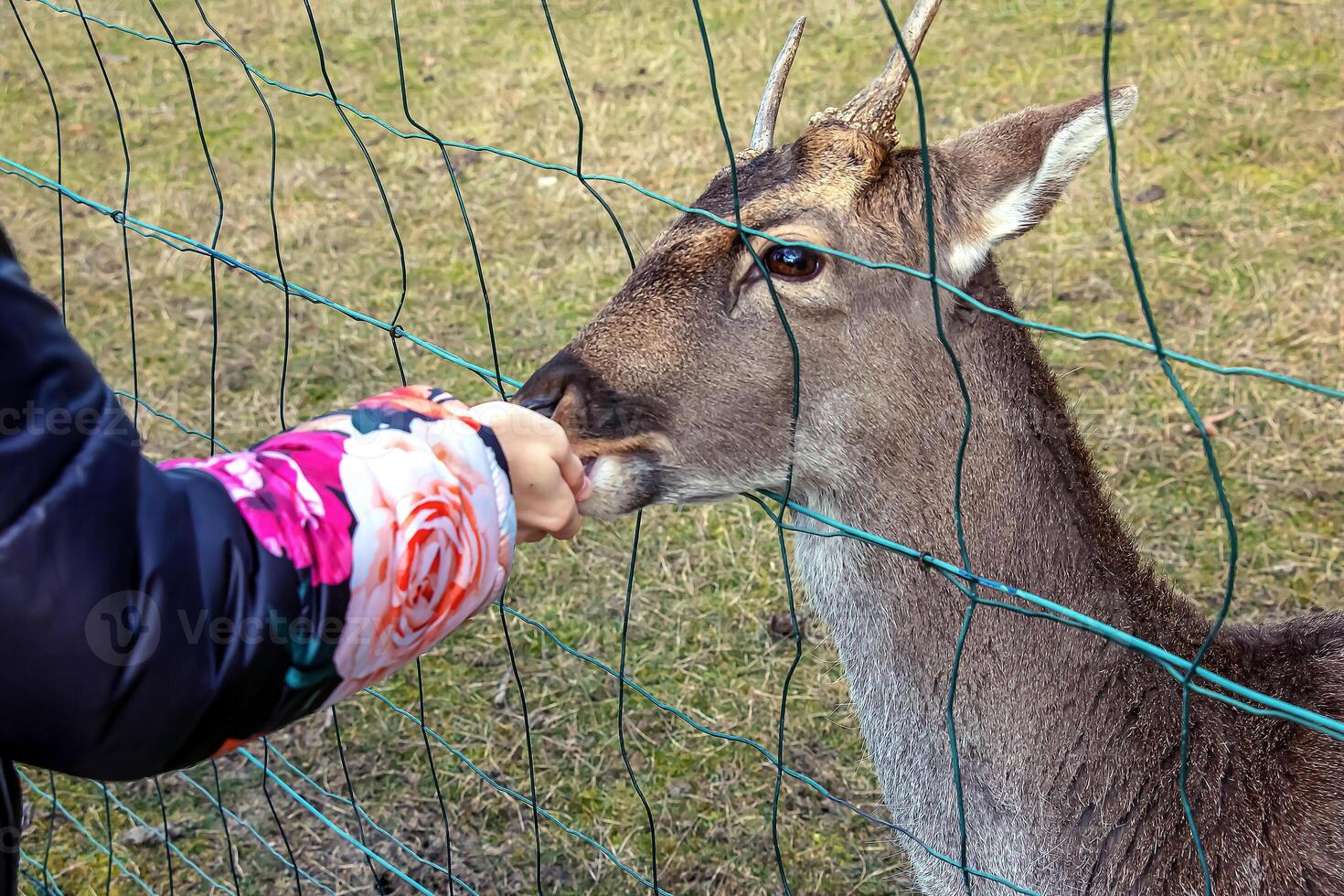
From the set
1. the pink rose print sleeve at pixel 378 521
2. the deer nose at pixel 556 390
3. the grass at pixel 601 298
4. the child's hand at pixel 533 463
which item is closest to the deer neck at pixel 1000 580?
the deer nose at pixel 556 390

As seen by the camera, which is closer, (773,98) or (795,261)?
(795,261)

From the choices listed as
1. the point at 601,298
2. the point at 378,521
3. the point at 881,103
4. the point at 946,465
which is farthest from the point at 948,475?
the point at 601,298

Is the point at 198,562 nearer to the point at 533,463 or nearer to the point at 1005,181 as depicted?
the point at 533,463

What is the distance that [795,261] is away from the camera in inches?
83.1

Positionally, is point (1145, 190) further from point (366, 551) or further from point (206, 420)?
point (366, 551)

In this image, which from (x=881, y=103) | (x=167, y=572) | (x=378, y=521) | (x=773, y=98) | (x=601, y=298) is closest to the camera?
(x=167, y=572)

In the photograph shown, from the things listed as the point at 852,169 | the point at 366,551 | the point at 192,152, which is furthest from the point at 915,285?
the point at 192,152

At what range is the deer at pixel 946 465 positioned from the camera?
2.10 metres

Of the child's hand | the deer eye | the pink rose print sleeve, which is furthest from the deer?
the pink rose print sleeve

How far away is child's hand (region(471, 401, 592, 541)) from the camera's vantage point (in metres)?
1.51

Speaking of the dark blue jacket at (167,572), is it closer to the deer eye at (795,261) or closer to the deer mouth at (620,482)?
the deer mouth at (620,482)

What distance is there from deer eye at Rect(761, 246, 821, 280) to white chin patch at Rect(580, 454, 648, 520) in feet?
1.33

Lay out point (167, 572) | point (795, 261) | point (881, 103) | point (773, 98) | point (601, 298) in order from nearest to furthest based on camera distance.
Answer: point (167, 572), point (795, 261), point (881, 103), point (773, 98), point (601, 298)

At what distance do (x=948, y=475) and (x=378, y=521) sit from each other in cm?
121
